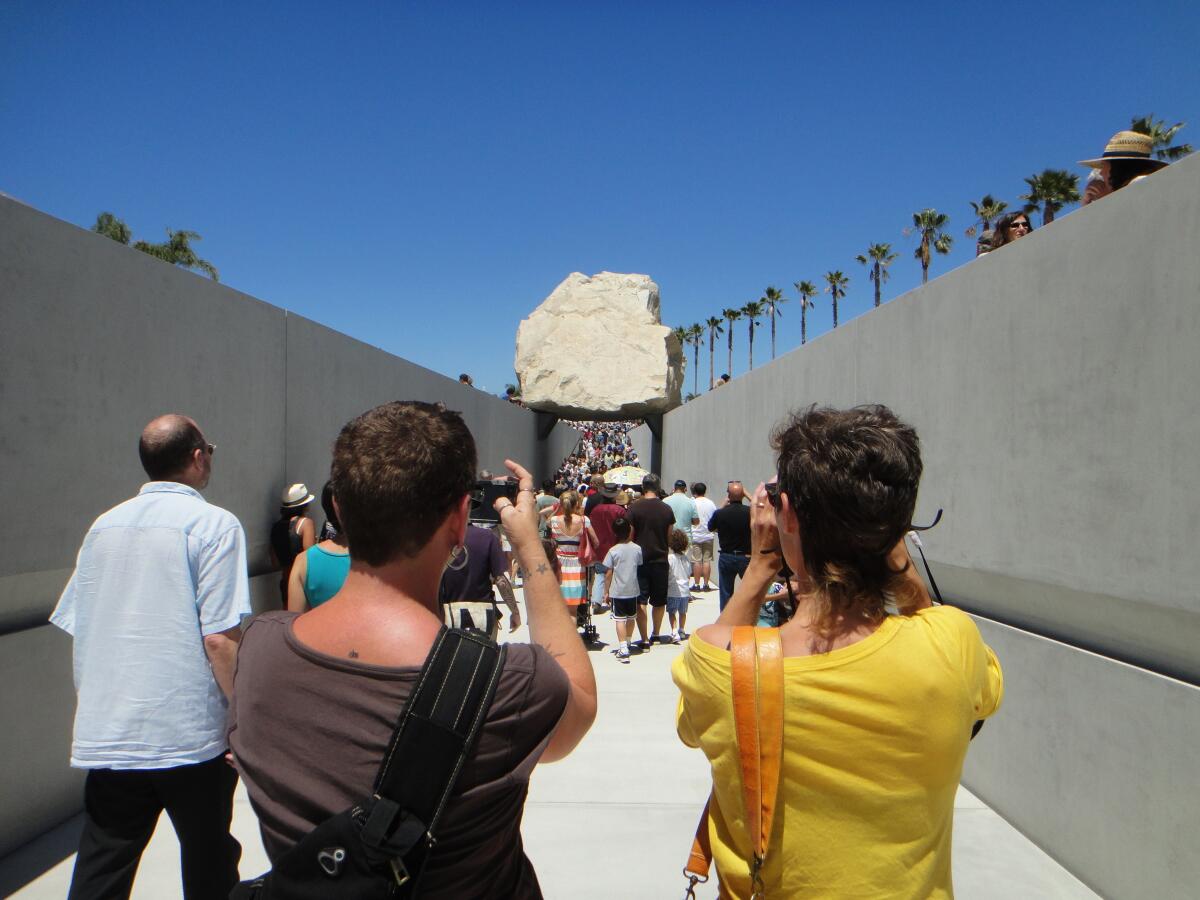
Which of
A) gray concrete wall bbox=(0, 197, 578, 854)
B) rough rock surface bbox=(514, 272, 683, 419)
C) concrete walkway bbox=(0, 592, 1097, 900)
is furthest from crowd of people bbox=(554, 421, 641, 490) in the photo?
concrete walkway bbox=(0, 592, 1097, 900)

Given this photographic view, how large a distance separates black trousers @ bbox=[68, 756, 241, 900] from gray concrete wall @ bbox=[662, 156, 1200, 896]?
336 centimetres

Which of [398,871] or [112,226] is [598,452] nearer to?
[112,226]

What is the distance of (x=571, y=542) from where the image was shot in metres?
8.37

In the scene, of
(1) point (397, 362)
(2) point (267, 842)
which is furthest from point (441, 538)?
(1) point (397, 362)

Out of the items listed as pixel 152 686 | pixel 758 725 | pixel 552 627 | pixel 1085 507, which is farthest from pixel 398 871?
pixel 1085 507

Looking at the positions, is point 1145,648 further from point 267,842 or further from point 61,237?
point 61,237

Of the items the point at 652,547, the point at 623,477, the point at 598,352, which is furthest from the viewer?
the point at 598,352

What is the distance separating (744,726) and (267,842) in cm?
85

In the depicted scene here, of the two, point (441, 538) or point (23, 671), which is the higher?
point (441, 538)

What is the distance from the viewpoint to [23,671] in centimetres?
381

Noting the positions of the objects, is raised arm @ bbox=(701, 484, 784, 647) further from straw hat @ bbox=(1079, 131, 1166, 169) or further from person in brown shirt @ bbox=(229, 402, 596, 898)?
straw hat @ bbox=(1079, 131, 1166, 169)

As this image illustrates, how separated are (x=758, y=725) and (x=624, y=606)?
21.8ft

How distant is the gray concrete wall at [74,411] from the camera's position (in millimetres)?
3781

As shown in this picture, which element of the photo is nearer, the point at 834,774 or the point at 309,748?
the point at 309,748
